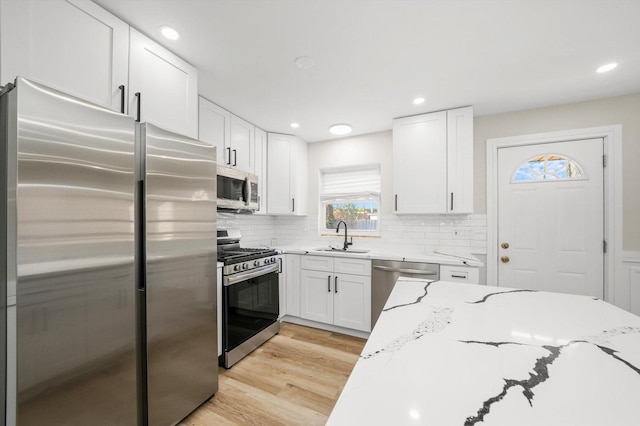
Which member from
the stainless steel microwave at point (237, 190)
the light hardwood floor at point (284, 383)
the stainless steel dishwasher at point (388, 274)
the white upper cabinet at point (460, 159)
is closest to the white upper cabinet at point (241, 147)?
the stainless steel microwave at point (237, 190)

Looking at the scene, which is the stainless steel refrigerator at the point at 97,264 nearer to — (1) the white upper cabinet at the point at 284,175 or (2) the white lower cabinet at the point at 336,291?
(2) the white lower cabinet at the point at 336,291

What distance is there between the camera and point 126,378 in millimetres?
1318

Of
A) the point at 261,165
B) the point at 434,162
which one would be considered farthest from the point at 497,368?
the point at 261,165

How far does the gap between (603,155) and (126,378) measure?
4.11m

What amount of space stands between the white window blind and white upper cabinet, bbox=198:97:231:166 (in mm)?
1548

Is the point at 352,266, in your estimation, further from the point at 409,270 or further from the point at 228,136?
the point at 228,136

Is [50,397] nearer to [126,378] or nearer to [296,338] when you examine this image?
[126,378]

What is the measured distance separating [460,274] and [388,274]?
0.67 metres

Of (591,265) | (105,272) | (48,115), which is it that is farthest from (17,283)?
(591,265)

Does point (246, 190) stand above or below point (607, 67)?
below

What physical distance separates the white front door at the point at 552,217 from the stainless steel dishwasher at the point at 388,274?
926mm

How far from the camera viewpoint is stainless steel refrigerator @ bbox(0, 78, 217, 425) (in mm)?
980

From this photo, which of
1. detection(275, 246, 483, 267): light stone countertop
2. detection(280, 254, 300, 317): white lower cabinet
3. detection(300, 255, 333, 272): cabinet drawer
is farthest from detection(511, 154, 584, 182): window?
detection(280, 254, 300, 317): white lower cabinet

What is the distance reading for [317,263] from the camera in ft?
10.1
